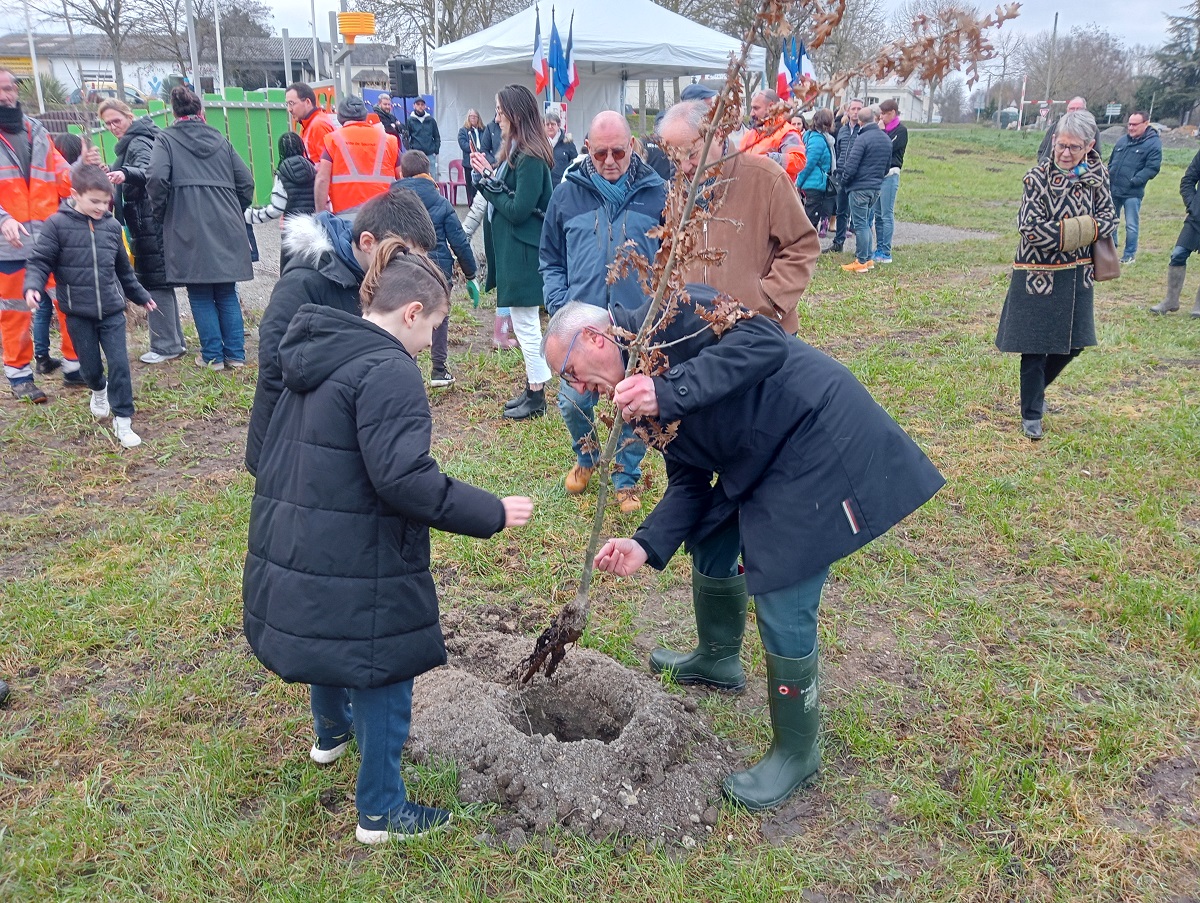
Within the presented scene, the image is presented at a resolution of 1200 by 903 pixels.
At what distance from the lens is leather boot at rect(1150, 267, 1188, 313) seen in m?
8.98

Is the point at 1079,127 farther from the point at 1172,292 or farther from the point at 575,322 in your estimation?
the point at 1172,292

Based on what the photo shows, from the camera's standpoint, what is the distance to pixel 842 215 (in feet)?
40.8

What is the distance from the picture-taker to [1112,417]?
6004 mm

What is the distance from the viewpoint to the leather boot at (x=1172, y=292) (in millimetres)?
8984

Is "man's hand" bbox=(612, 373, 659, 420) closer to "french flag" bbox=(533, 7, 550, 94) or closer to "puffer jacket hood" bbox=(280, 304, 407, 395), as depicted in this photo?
"puffer jacket hood" bbox=(280, 304, 407, 395)

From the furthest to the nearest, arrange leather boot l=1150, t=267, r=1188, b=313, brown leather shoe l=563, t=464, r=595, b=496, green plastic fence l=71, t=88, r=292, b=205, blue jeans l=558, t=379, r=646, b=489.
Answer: green plastic fence l=71, t=88, r=292, b=205 < leather boot l=1150, t=267, r=1188, b=313 < brown leather shoe l=563, t=464, r=595, b=496 < blue jeans l=558, t=379, r=646, b=489

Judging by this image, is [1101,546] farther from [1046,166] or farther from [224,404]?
[224,404]

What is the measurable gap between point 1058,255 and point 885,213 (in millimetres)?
6938

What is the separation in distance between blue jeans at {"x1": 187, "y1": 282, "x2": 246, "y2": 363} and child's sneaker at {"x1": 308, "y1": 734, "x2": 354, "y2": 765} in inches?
195

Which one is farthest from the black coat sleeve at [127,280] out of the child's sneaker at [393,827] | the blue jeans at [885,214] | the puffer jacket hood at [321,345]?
the blue jeans at [885,214]

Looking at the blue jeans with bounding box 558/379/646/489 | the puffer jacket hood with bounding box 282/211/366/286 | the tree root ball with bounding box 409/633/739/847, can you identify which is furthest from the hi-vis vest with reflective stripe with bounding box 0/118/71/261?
the tree root ball with bounding box 409/633/739/847

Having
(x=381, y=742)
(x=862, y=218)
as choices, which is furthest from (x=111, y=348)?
(x=862, y=218)

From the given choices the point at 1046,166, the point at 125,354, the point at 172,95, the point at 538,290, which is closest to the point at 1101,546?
the point at 1046,166

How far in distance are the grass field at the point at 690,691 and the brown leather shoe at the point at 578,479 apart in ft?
0.31
